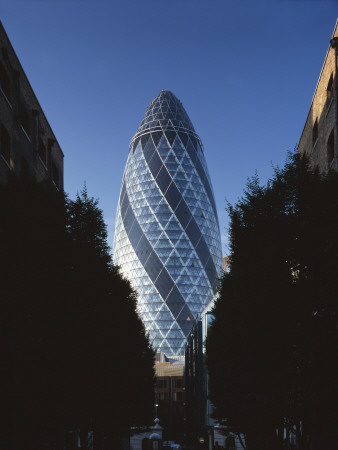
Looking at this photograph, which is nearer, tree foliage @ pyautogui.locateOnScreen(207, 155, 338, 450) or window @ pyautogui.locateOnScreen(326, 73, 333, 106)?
tree foliage @ pyautogui.locateOnScreen(207, 155, 338, 450)

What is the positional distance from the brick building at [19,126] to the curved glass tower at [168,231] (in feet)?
296

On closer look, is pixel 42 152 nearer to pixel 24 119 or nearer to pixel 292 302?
pixel 24 119

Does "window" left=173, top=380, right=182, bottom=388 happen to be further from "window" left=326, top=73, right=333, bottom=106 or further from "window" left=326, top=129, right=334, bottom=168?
"window" left=326, top=73, right=333, bottom=106

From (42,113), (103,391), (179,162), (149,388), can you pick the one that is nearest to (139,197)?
(179,162)

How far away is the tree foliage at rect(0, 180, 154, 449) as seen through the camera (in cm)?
1878

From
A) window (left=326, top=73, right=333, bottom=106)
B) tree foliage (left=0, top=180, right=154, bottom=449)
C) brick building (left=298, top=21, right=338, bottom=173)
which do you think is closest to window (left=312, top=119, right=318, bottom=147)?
brick building (left=298, top=21, right=338, bottom=173)

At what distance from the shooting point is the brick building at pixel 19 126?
25.3 m

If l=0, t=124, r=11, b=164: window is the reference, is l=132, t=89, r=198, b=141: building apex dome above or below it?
above

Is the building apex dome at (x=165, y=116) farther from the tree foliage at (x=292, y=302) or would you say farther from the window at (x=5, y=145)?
the tree foliage at (x=292, y=302)

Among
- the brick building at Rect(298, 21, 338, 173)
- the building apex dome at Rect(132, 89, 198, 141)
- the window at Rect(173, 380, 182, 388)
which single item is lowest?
the window at Rect(173, 380, 182, 388)

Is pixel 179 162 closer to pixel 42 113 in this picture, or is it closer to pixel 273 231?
pixel 42 113

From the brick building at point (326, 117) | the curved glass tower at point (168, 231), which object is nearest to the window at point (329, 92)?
the brick building at point (326, 117)

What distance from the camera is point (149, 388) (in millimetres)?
46812

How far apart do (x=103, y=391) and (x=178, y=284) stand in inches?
3889
